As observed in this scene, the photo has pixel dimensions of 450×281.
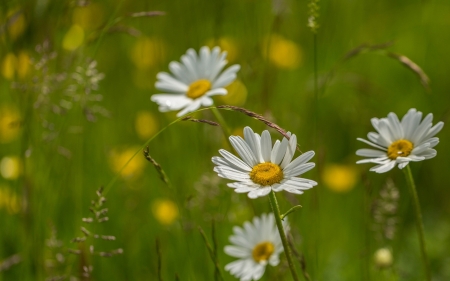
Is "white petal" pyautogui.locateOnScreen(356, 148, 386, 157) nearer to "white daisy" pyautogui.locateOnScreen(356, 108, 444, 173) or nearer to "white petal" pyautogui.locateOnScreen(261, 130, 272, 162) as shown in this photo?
"white daisy" pyautogui.locateOnScreen(356, 108, 444, 173)

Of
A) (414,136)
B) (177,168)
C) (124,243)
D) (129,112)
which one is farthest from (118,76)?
(414,136)

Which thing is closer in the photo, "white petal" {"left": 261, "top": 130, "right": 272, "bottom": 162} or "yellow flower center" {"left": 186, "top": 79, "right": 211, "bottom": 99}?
A: "white petal" {"left": 261, "top": 130, "right": 272, "bottom": 162}

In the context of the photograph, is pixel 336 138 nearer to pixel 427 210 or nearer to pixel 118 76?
pixel 427 210

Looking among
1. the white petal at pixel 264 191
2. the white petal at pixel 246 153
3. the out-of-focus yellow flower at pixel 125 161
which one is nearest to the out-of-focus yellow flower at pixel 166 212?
the out-of-focus yellow flower at pixel 125 161

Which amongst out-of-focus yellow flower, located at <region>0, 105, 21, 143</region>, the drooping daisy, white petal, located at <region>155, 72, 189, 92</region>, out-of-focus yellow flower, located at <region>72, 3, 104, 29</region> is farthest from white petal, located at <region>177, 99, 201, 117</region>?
out-of-focus yellow flower, located at <region>72, 3, 104, 29</region>

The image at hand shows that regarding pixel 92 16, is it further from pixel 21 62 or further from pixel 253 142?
pixel 253 142

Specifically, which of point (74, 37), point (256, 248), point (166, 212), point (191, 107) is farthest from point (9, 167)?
point (256, 248)

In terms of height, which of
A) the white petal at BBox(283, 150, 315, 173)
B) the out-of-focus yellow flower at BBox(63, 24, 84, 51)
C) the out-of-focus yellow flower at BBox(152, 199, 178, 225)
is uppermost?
the out-of-focus yellow flower at BBox(63, 24, 84, 51)
